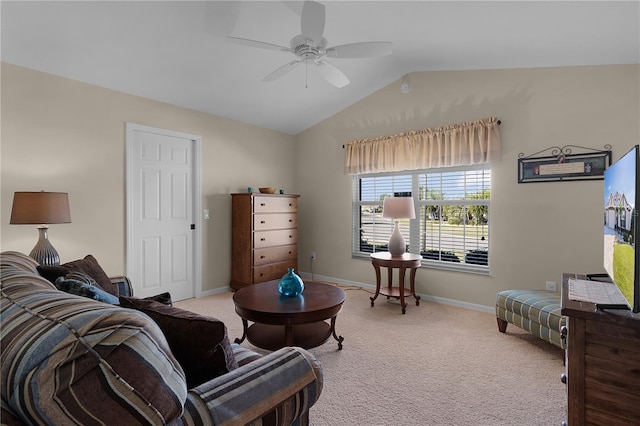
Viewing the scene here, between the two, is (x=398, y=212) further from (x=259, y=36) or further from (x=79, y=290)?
(x=79, y=290)

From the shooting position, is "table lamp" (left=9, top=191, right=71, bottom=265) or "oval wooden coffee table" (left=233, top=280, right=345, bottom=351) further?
"table lamp" (left=9, top=191, right=71, bottom=265)

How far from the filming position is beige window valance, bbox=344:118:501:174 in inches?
144

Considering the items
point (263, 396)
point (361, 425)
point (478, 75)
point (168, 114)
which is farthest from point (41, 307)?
point (478, 75)

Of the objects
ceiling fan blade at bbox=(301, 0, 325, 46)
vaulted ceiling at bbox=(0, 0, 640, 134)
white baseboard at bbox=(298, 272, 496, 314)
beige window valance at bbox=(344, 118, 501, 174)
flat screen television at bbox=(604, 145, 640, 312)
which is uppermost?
vaulted ceiling at bbox=(0, 0, 640, 134)

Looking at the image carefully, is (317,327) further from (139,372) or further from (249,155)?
(249,155)

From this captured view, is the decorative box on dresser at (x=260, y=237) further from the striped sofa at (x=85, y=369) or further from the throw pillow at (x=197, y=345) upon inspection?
the striped sofa at (x=85, y=369)

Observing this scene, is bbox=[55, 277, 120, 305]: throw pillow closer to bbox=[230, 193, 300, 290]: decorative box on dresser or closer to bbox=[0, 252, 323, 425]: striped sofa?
bbox=[0, 252, 323, 425]: striped sofa

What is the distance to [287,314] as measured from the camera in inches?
87.1

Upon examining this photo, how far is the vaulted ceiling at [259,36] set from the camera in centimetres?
249

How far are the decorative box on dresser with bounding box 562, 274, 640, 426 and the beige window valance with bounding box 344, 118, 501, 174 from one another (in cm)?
260

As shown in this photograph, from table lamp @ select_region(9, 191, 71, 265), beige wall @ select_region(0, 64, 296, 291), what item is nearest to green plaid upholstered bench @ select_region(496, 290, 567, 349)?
beige wall @ select_region(0, 64, 296, 291)

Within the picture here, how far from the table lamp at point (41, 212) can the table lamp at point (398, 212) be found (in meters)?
3.21

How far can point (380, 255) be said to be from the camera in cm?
400

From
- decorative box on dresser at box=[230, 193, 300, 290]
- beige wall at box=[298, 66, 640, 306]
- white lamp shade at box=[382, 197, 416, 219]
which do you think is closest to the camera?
beige wall at box=[298, 66, 640, 306]
